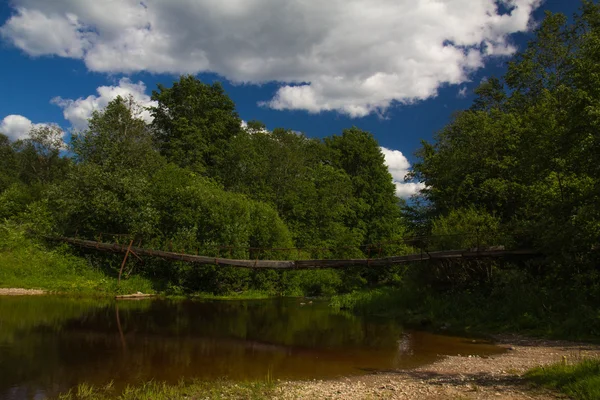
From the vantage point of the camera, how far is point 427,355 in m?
13.5

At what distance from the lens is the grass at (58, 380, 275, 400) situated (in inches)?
336

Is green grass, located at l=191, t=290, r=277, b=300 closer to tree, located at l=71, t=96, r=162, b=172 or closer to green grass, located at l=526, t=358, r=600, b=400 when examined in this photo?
tree, located at l=71, t=96, r=162, b=172

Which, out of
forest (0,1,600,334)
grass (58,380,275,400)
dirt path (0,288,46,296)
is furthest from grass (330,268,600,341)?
dirt path (0,288,46,296)

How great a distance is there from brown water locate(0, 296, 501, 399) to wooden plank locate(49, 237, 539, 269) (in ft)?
9.64

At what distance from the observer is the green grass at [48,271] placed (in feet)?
91.2

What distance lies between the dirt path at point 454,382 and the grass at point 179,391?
1.71ft

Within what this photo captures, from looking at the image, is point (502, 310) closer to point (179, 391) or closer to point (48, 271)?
point (179, 391)

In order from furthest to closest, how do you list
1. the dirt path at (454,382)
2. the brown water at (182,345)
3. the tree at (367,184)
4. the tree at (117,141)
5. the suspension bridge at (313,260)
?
the tree at (367,184)
the tree at (117,141)
the suspension bridge at (313,260)
the brown water at (182,345)
the dirt path at (454,382)

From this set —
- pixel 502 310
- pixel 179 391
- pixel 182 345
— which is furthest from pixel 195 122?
pixel 179 391

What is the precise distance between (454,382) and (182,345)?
936cm

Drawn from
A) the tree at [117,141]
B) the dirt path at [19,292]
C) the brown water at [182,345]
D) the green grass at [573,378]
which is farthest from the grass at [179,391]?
the tree at [117,141]

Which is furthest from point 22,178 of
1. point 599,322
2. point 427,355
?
point 599,322

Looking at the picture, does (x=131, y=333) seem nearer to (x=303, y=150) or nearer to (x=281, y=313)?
(x=281, y=313)

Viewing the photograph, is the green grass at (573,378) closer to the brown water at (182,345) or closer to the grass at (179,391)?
the brown water at (182,345)
